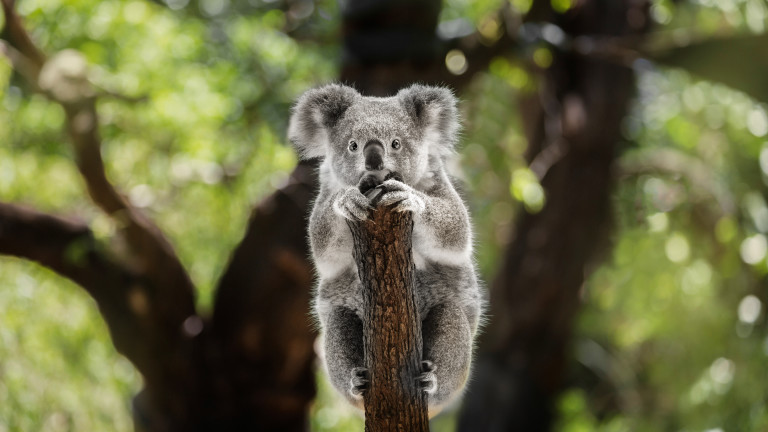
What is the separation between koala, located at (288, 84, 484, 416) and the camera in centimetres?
256

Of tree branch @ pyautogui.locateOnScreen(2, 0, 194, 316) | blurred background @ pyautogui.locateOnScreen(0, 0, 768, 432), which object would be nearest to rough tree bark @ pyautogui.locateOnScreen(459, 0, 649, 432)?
blurred background @ pyautogui.locateOnScreen(0, 0, 768, 432)

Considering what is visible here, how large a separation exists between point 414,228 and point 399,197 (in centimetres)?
51

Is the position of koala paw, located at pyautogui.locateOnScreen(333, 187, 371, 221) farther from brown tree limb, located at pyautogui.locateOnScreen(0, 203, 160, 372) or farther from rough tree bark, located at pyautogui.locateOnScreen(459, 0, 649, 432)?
rough tree bark, located at pyautogui.locateOnScreen(459, 0, 649, 432)

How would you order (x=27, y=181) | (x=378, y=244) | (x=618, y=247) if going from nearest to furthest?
(x=378, y=244)
(x=27, y=181)
(x=618, y=247)

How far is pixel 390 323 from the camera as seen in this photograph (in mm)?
2312

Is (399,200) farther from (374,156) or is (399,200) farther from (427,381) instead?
(427,381)

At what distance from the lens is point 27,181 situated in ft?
25.0

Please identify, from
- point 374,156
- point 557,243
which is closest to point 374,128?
point 374,156

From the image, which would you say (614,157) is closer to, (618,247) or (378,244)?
(618,247)

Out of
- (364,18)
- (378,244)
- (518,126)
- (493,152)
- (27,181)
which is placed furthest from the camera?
(518,126)

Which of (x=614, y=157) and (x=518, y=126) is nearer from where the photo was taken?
(x=614, y=157)

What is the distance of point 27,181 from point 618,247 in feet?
19.8

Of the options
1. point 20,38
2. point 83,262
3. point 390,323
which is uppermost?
point 20,38

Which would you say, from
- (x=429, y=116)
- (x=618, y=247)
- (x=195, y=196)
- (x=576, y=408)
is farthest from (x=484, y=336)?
(x=429, y=116)
